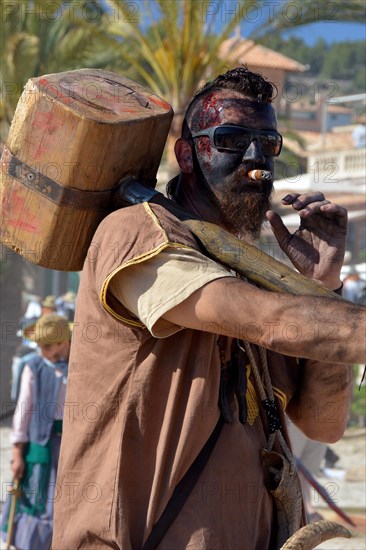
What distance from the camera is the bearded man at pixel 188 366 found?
2.49 meters

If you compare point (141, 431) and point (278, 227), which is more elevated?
point (278, 227)

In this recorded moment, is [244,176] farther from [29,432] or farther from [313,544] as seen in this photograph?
[29,432]

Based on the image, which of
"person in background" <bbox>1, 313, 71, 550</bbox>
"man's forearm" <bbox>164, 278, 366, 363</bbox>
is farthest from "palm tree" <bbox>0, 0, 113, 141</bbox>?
"man's forearm" <bbox>164, 278, 366, 363</bbox>

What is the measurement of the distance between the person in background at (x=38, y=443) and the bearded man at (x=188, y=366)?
448cm

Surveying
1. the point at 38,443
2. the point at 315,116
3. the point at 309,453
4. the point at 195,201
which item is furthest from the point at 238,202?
the point at 315,116

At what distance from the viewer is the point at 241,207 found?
2986 mm

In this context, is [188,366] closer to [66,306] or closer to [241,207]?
[241,207]

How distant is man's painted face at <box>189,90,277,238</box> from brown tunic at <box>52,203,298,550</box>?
31 centimetres

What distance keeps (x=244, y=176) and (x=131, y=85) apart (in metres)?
0.49

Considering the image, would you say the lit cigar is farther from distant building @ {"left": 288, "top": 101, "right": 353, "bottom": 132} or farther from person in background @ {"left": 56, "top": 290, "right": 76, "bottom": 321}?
distant building @ {"left": 288, "top": 101, "right": 353, "bottom": 132}

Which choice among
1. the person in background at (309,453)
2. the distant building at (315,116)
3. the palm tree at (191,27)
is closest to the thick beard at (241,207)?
the person in background at (309,453)

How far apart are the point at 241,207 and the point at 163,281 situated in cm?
52

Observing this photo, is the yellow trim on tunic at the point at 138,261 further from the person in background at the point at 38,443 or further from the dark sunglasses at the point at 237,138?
the person in background at the point at 38,443

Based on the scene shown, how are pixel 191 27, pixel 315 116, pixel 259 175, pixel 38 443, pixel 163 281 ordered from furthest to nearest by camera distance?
1. pixel 315 116
2. pixel 191 27
3. pixel 38 443
4. pixel 259 175
5. pixel 163 281
